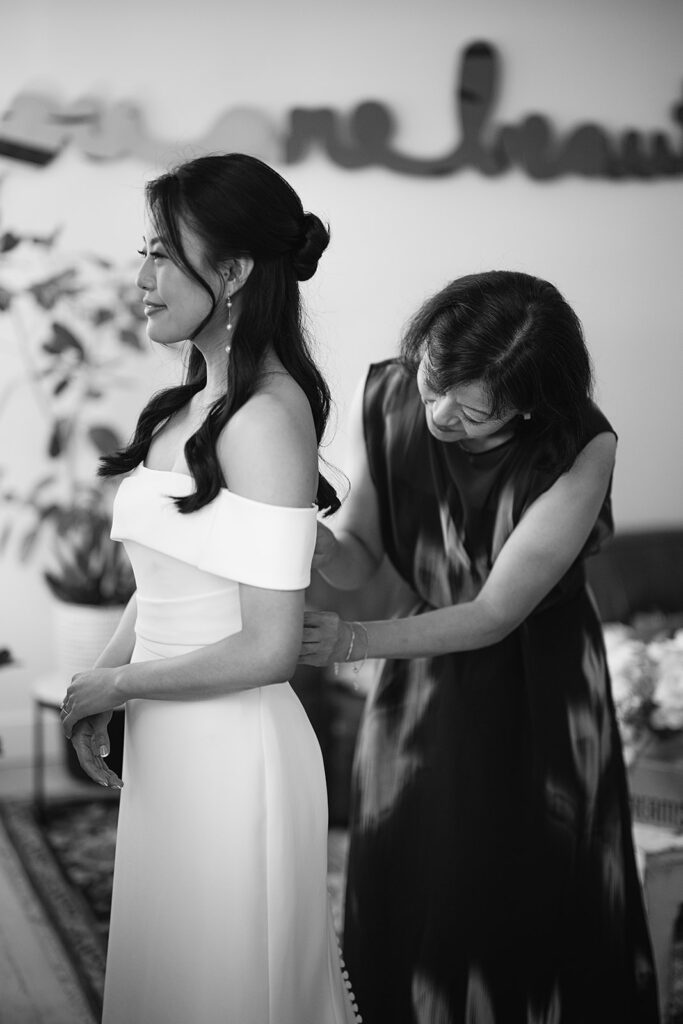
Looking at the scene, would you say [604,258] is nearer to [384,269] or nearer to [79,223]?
[384,269]

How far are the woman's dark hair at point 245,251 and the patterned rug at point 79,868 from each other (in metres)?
1.56

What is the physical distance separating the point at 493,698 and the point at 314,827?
1.53ft

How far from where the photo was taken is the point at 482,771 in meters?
1.85

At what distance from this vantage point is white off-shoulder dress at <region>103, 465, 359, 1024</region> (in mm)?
1417

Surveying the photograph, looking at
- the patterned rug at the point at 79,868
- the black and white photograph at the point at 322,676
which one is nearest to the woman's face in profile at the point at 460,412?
the black and white photograph at the point at 322,676

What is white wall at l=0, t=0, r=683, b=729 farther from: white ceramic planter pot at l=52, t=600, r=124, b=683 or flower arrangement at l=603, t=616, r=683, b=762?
flower arrangement at l=603, t=616, r=683, b=762

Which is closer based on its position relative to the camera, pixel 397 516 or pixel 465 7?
pixel 397 516

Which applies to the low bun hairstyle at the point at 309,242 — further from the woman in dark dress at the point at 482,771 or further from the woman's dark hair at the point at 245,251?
the woman in dark dress at the point at 482,771

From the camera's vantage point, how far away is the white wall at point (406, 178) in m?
3.66

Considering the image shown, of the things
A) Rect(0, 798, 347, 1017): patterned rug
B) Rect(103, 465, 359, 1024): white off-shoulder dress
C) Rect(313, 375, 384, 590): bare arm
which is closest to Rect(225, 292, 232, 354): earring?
Rect(103, 465, 359, 1024): white off-shoulder dress

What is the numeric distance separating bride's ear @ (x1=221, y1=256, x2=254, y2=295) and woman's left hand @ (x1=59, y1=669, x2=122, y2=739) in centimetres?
48

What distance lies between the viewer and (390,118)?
3898 mm

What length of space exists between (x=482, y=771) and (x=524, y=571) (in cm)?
37

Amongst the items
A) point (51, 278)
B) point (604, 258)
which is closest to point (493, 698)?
point (51, 278)
